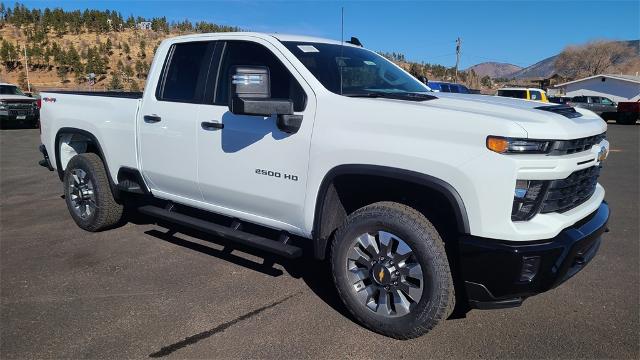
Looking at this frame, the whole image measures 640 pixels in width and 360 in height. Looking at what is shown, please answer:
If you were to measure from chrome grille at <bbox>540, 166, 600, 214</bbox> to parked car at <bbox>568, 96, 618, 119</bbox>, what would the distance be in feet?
101

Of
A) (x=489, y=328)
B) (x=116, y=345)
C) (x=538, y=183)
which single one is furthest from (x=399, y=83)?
(x=116, y=345)

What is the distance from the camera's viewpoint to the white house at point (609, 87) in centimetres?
5275

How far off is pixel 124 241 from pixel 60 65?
3981 cm

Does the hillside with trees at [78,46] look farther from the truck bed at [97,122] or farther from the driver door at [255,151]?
the driver door at [255,151]

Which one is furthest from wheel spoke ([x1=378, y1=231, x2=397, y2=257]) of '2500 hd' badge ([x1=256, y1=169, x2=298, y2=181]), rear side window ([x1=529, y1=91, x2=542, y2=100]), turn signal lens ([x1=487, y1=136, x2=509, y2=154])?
rear side window ([x1=529, y1=91, x2=542, y2=100])

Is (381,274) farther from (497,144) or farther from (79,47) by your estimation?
(79,47)

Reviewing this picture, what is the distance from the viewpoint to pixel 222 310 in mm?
3734

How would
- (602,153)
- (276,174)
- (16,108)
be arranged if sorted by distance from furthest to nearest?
(16,108), (276,174), (602,153)

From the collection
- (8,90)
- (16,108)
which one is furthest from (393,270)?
(8,90)

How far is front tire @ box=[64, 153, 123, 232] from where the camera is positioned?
5301 mm

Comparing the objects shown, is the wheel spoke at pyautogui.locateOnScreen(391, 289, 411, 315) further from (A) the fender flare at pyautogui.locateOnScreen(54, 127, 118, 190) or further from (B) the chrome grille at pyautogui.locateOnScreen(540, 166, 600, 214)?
(A) the fender flare at pyautogui.locateOnScreen(54, 127, 118, 190)

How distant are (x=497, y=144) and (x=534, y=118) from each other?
0.35m

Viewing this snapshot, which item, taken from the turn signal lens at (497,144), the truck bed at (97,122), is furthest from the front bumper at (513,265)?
the truck bed at (97,122)

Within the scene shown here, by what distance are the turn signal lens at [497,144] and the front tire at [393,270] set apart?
2.15 feet
